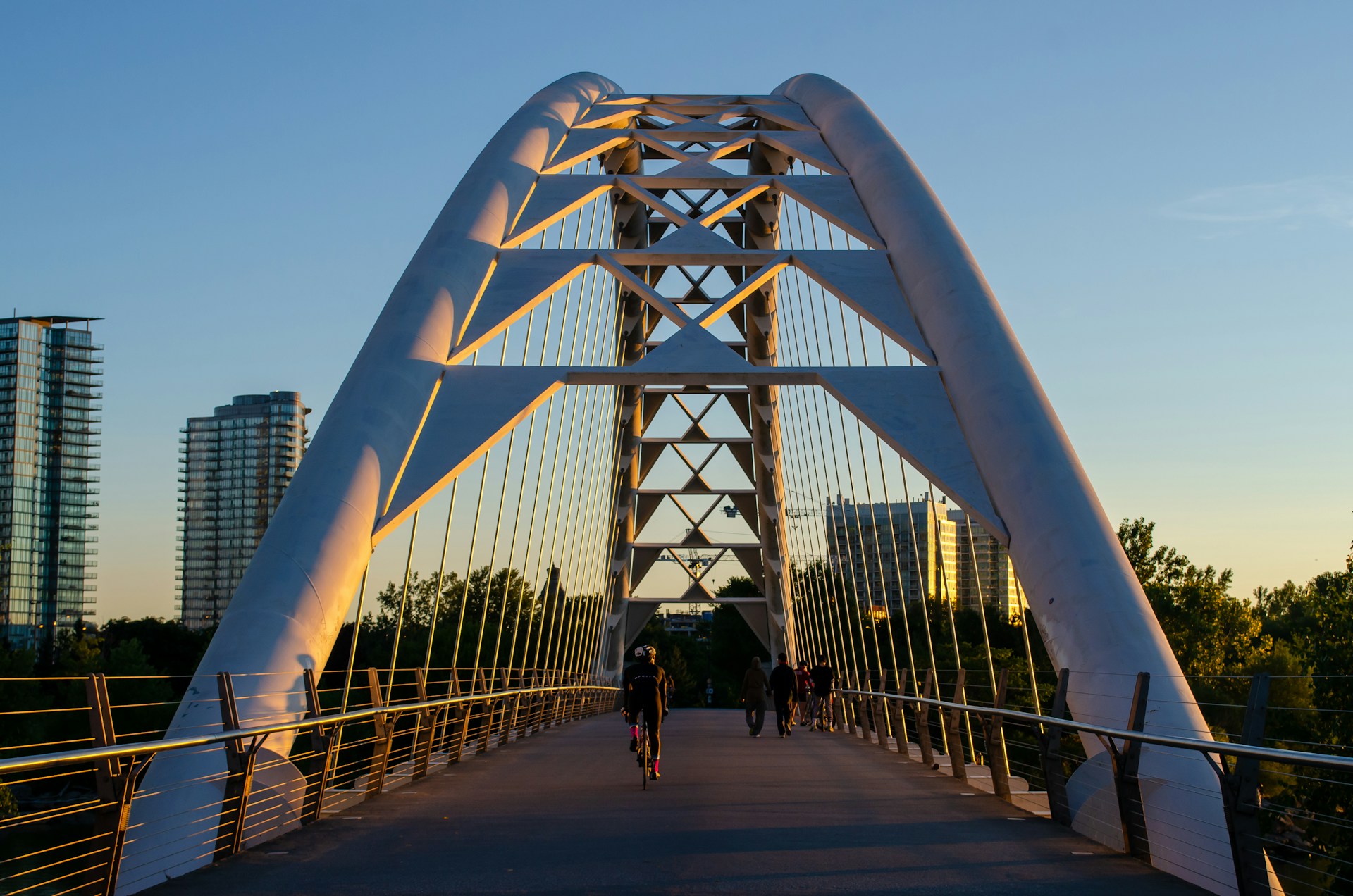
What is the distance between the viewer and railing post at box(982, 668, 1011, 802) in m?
9.52

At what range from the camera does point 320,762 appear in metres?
8.77

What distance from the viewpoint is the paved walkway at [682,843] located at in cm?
632

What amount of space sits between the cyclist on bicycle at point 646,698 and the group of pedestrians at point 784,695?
698 centimetres

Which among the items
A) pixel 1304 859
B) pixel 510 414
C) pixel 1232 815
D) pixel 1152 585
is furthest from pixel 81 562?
pixel 1232 815

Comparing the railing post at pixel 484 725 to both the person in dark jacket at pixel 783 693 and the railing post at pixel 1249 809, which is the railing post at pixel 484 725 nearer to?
the person in dark jacket at pixel 783 693

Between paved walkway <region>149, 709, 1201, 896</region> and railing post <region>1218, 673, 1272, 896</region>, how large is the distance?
50cm

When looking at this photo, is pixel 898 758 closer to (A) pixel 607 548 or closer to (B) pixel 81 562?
(A) pixel 607 548

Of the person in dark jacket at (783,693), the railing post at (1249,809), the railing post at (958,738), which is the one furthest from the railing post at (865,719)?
the railing post at (1249,809)

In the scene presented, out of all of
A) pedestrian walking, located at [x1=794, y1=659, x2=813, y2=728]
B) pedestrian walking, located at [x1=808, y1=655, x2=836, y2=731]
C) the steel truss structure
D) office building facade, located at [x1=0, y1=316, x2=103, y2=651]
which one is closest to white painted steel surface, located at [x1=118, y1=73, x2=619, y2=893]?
the steel truss structure

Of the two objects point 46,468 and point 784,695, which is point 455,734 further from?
point 46,468

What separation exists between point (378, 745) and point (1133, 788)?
217 inches

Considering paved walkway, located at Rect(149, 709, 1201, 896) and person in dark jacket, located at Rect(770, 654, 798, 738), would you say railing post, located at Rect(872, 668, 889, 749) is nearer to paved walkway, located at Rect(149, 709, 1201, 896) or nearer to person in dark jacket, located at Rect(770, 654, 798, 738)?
person in dark jacket, located at Rect(770, 654, 798, 738)

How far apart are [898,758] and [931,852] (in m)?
7.38

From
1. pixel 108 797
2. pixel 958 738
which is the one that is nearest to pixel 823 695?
pixel 958 738
